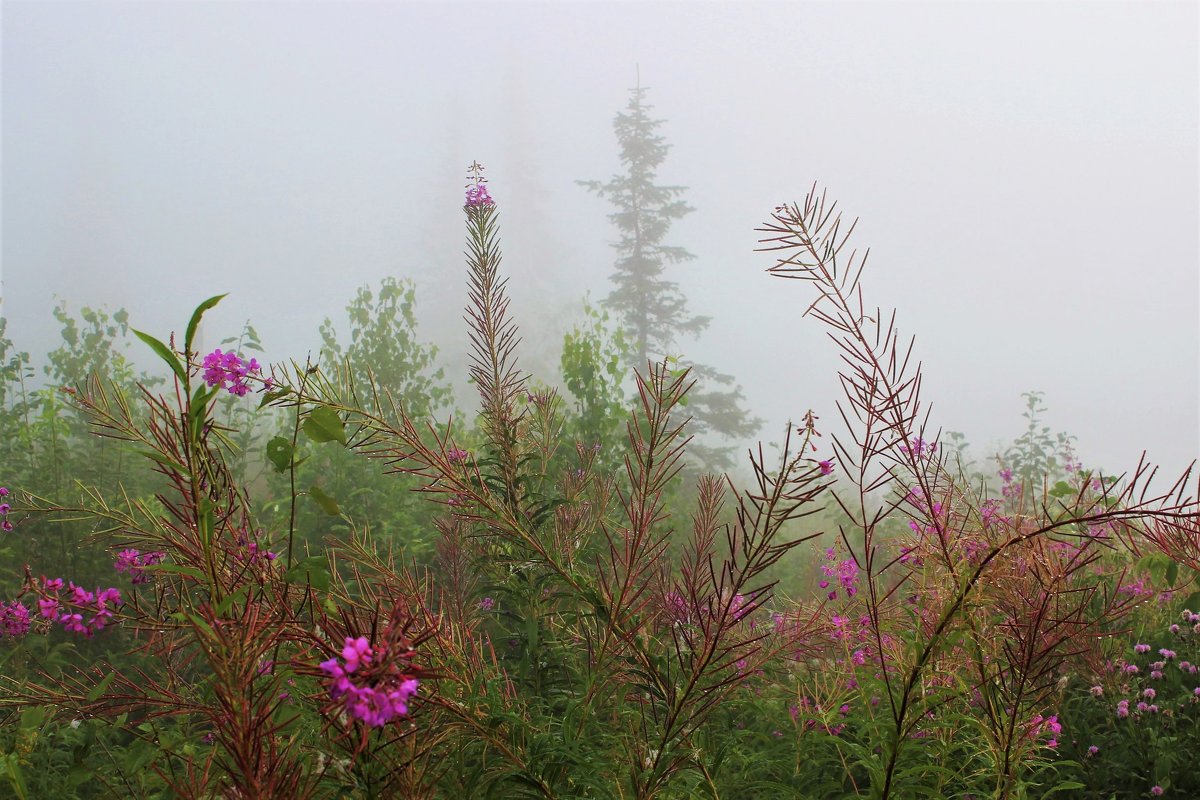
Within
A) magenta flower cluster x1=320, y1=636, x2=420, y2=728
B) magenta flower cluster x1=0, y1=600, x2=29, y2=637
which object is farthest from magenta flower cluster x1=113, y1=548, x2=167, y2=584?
magenta flower cluster x1=320, y1=636, x2=420, y2=728

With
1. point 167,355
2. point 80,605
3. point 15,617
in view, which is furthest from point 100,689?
point 15,617

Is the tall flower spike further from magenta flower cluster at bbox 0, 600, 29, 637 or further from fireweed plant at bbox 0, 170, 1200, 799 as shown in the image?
magenta flower cluster at bbox 0, 600, 29, 637

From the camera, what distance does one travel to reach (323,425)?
1067 millimetres

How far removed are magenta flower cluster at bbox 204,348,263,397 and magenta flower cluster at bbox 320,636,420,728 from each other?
28.9 inches

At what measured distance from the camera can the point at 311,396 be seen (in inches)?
52.0

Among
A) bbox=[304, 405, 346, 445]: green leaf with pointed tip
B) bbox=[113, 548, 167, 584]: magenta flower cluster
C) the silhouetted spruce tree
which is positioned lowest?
bbox=[113, 548, 167, 584]: magenta flower cluster

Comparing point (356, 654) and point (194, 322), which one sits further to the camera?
point (194, 322)

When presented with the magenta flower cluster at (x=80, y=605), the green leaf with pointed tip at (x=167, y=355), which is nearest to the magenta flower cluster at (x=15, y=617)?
the magenta flower cluster at (x=80, y=605)

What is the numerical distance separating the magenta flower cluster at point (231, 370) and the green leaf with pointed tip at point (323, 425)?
238mm

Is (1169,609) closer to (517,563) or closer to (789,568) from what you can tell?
(517,563)

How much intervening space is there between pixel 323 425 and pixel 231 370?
341mm

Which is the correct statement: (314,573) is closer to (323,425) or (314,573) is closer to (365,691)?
(323,425)

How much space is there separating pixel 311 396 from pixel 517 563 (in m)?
0.60

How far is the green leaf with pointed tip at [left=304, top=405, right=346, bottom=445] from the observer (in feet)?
3.46
